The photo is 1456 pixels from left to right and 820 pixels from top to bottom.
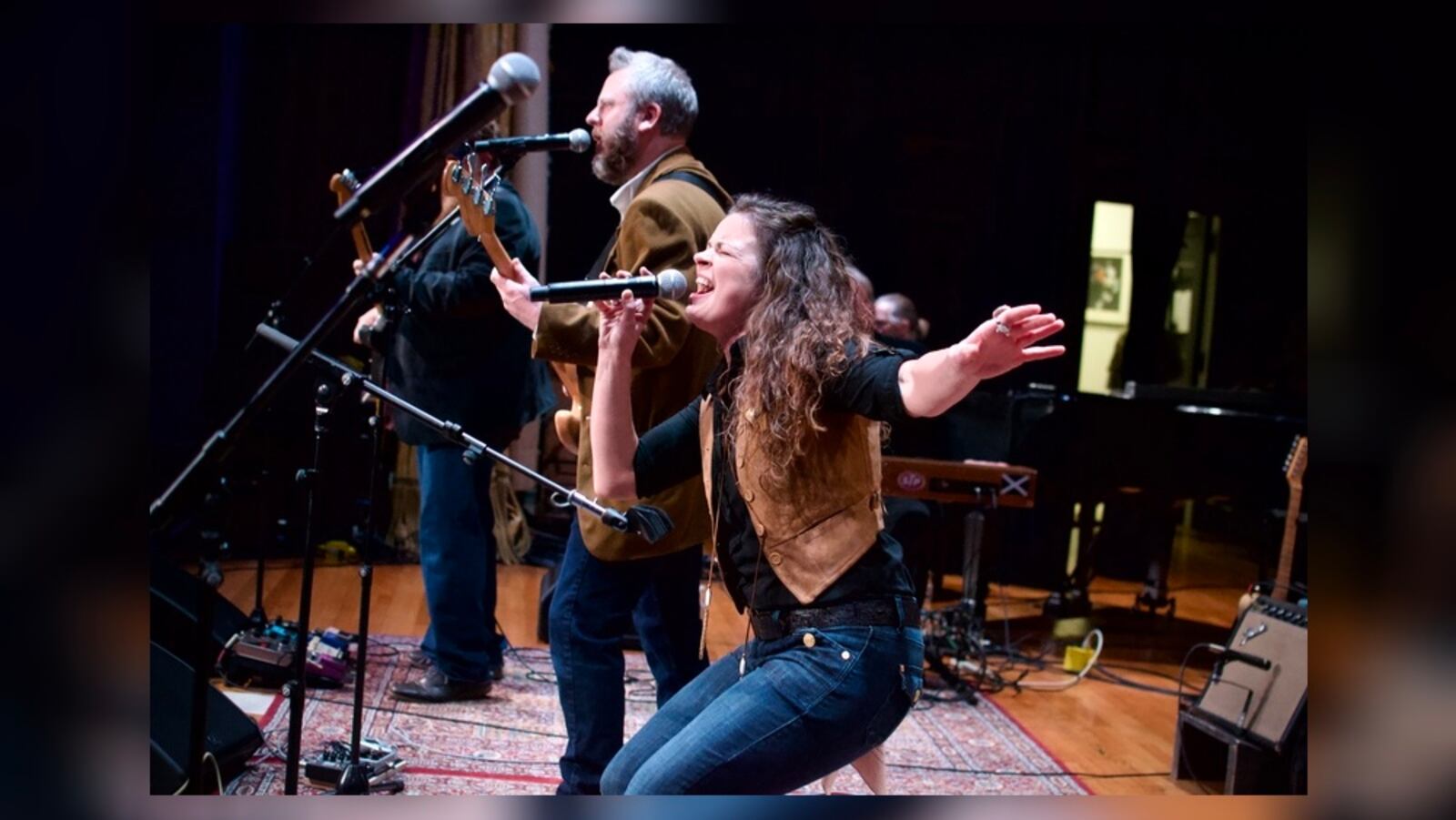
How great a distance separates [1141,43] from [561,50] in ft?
9.43

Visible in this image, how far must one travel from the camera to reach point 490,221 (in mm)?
2385

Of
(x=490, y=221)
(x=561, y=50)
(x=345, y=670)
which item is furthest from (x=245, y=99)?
(x=490, y=221)

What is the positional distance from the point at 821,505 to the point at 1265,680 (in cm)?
188

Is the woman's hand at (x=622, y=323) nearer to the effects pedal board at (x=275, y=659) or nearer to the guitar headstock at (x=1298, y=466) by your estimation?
the effects pedal board at (x=275, y=659)

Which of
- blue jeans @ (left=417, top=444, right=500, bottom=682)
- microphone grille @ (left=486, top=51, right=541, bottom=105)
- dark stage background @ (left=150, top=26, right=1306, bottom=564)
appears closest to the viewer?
microphone grille @ (left=486, top=51, right=541, bottom=105)

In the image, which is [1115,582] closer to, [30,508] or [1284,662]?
[1284,662]

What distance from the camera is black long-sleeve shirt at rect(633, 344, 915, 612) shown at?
1.91 metres

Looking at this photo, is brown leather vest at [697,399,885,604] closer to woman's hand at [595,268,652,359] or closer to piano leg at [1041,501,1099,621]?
woman's hand at [595,268,652,359]

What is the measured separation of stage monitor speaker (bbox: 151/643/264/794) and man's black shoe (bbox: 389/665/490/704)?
0.73 metres

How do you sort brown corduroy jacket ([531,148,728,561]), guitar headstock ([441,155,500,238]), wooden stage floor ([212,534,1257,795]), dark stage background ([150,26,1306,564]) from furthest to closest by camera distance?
dark stage background ([150,26,1306,564])
wooden stage floor ([212,534,1257,795])
brown corduroy jacket ([531,148,728,561])
guitar headstock ([441,155,500,238])

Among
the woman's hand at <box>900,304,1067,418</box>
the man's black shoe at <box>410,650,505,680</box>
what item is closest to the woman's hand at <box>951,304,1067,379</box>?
the woman's hand at <box>900,304,1067,418</box>

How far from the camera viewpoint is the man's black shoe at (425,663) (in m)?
3.89

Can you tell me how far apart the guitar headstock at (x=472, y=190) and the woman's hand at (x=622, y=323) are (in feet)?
1.09

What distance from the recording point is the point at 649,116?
9.04 feet
